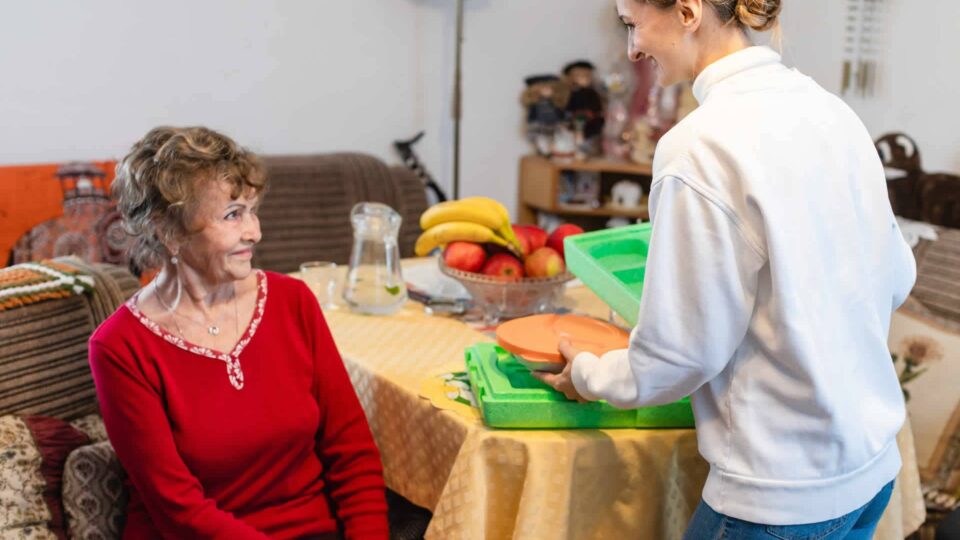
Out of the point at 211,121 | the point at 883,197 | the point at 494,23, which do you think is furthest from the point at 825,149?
the point at 494,23

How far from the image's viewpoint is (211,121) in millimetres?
3113

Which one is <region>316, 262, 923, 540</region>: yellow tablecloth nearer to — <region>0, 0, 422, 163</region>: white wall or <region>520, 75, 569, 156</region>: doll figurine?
<region>0, 0, 422, 163</region>: white wall

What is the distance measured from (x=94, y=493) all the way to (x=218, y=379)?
34cm

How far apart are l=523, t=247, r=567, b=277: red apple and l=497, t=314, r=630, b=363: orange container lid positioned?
27 cm

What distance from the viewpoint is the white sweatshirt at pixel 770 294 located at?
1.02m

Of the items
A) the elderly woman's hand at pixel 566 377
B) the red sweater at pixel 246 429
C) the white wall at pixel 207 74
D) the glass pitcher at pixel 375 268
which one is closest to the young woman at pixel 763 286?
the elderly woman's hand at pixel 566 377

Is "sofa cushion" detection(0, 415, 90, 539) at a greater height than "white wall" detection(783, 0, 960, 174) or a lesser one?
lesser

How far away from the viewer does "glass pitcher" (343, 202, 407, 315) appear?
1896 mm

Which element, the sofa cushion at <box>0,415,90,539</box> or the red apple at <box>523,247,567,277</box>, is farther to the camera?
the red apple at <box>523,247,567,277</box>

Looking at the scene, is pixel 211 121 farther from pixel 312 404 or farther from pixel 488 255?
pixel 312 404

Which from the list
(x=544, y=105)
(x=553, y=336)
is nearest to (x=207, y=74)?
(x=544, y=105)

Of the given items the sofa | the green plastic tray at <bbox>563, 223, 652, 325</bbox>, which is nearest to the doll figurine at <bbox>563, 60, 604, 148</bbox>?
the green plastic tray at <bbox>563, 223, 652, 325</bbox>

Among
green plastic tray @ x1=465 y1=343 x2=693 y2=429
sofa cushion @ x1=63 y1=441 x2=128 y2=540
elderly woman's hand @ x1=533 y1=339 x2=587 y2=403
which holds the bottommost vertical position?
sofa cushion @ x1=63 y1=441 x2=128 y2=540

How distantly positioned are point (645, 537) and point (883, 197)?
1.93 ft
